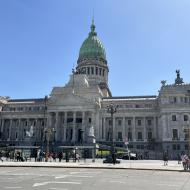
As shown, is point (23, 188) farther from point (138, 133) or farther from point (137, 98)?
point (137, 98)

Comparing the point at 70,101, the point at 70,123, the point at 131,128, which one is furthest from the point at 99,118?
the point at 131,128

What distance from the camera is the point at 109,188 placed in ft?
48.1

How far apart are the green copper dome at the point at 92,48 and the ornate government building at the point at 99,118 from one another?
1863cm

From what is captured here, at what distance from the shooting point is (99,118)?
9181cm

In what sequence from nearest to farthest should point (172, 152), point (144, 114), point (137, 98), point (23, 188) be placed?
1. point (23, 188)
2. point (172, 152)
3. point (144, 114)
4. point (137, 98)

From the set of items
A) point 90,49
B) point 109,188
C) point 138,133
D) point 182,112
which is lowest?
point 109,188

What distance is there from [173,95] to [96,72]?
136 feet

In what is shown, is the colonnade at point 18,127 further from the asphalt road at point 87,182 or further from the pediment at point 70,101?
the asphalt road at point 87,182

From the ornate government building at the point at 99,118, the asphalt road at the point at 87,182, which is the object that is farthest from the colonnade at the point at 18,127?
the asphalt road at the point at 87,182

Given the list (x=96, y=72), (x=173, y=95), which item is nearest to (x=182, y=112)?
(x=173, y=95)

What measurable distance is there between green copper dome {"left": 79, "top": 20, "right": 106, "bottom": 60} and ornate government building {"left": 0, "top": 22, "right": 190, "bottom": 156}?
1863cm

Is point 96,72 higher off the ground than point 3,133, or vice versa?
point 96,72

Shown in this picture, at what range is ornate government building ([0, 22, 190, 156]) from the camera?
83000 millimetres

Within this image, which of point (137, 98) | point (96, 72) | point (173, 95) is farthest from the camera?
point (96, 72)
